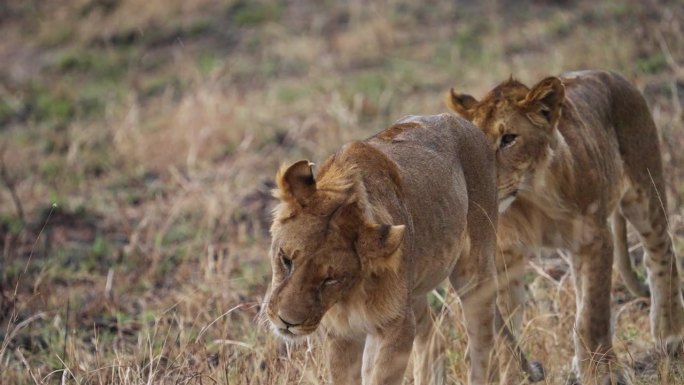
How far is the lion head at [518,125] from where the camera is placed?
466 cm

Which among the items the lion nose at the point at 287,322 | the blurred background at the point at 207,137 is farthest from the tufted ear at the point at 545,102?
the lion nose at the point at 287,322

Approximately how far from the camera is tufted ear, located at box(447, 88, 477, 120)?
4.75 meters

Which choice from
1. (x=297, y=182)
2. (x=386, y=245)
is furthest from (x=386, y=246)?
(x=297, y=182)

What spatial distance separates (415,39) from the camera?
12500 mm

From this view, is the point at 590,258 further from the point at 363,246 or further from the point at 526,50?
the point at 526,50

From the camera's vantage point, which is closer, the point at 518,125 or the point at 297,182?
the point at 297,182

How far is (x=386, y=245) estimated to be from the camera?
3.28m

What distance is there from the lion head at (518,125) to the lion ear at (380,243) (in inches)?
53.4

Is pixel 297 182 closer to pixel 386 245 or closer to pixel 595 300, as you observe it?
pixel 386 245

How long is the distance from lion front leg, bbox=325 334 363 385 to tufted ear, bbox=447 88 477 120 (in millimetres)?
1327

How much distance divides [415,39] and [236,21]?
6.97 ft

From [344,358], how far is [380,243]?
54cm

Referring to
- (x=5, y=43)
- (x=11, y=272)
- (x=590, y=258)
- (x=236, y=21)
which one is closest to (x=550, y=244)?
(x=590, y=258)

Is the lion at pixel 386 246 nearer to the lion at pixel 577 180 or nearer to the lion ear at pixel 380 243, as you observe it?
the lion ear at pixel 380 243
